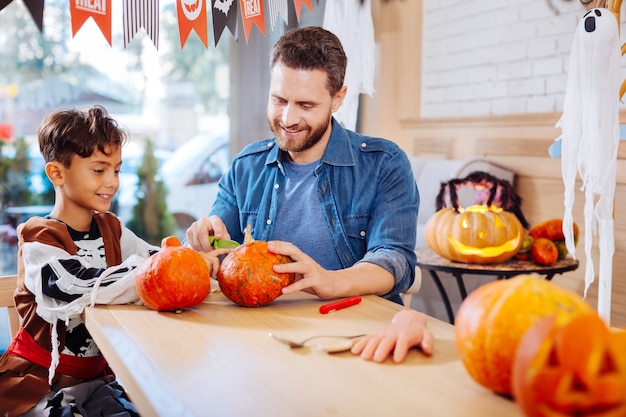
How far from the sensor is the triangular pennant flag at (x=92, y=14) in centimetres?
218

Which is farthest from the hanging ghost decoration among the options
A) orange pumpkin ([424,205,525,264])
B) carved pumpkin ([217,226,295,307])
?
carved pumpkin ([217,226,295,307])

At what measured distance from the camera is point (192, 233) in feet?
5.97

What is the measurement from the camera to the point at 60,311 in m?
1.57

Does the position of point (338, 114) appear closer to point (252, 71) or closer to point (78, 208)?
point (252, 71)

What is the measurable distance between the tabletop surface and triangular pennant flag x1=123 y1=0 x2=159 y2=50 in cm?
162

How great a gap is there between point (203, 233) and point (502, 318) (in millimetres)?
1054

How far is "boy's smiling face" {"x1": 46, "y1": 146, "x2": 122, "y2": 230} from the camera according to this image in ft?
6.31

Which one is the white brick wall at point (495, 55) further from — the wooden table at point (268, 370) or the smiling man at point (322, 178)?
the wooden table at point (268, 370)

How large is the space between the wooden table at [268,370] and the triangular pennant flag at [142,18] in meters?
1.25

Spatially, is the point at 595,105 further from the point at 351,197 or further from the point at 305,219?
the point at 305,219

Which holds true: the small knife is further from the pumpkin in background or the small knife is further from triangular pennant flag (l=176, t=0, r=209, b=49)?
the pumpkin in background

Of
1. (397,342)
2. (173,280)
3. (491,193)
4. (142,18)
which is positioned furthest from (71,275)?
(491,193)

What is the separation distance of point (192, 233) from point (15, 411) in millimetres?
607

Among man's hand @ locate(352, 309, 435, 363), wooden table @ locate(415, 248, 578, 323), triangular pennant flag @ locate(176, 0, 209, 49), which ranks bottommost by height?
wooden table @ locate(415, 248, 578, 323)
